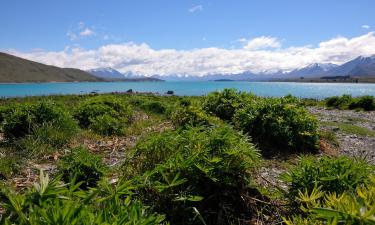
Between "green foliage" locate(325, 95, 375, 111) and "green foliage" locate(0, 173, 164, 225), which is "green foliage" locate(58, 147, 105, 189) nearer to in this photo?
"green foliage" locate(0, 173, 164, 225)

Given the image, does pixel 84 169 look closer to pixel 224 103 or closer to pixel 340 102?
pixel 224 103

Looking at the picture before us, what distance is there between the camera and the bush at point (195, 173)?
15.9 ft

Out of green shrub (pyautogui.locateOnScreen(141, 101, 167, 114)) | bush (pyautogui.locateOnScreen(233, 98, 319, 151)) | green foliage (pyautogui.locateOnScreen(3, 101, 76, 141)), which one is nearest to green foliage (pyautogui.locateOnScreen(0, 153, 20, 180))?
green foliage (pyautogui.locateOnScreen(3, 101, 76, 141))

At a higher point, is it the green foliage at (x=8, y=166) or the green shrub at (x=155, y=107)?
the green foliage at (x=8, y=166)

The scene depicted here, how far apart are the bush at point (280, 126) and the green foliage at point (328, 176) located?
19.8ft

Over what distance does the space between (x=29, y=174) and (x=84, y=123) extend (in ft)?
24.8

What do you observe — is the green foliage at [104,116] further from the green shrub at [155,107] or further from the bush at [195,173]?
the bush at [195,173]

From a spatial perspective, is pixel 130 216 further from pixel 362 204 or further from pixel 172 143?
pixel 172 143

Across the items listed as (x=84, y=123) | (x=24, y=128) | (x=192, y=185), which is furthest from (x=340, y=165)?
(x=84, y=123)

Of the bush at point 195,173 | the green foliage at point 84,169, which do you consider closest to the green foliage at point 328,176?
the bush at point 195,173

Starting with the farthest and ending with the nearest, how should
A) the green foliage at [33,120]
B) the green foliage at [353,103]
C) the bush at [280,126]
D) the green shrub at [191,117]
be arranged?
Result: the green foliage at [353,103] → the green shrub at [191,117] → the bush at [280,126] → the green foliage at [33,120]

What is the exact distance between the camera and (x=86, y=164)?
585 centimetres

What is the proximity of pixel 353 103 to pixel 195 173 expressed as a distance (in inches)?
1336

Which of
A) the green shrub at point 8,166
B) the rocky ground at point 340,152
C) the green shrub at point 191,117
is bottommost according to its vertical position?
the rocky ground at point 340,152
